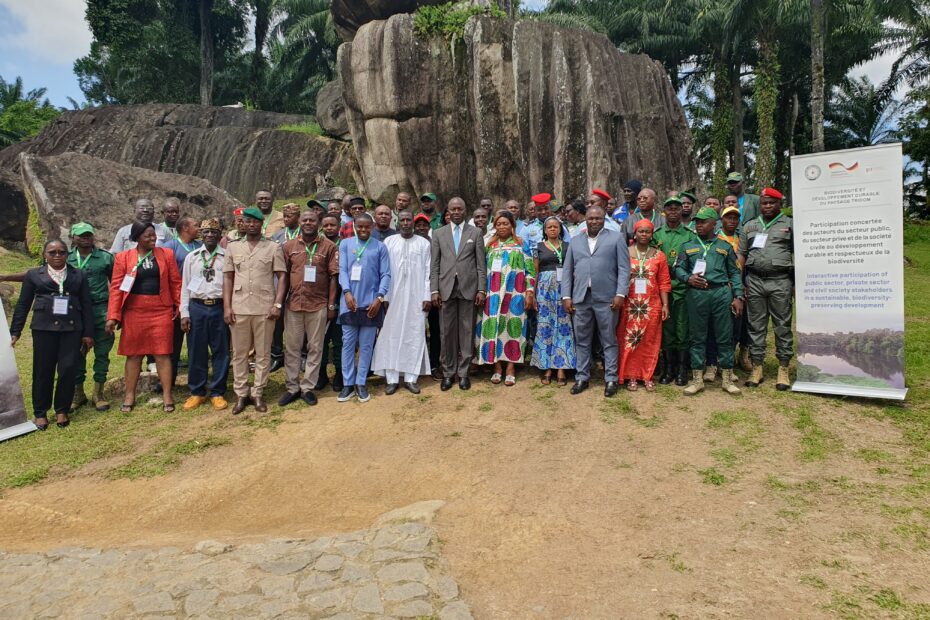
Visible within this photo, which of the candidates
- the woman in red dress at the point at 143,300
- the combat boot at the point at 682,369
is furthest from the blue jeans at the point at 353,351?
the combat boot at the point at 682,369

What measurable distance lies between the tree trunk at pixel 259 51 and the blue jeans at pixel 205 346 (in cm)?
3185

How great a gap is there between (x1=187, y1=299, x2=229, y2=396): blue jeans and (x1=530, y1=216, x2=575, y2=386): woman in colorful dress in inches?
132

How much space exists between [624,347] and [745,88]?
26.8m

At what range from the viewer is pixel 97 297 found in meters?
6.39

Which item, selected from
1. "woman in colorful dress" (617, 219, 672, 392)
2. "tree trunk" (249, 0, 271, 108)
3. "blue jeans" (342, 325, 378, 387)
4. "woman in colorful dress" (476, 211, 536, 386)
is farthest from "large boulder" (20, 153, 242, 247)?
"tree trunk" (249, 0, 271, 108)

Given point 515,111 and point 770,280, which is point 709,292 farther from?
point 515,111

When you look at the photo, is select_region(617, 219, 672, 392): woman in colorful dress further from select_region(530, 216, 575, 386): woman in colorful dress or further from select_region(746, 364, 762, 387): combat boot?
select_region(746, 364, 762, 387): combat boot

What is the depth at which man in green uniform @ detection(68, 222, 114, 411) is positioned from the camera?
633 centimetres

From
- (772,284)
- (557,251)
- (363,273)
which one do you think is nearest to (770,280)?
(772,284)

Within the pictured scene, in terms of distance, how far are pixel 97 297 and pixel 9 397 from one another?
4.09ft

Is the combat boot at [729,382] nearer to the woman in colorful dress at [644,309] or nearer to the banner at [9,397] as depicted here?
the woman in colorful dress at [644,309]

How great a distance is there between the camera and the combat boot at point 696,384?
19.4 feet

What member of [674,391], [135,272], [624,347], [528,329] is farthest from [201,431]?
[674,391]

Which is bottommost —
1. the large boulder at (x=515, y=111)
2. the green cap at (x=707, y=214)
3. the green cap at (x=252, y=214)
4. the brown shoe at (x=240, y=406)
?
the brown shoe at (x=240, y=406)
